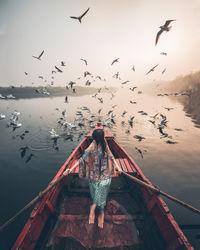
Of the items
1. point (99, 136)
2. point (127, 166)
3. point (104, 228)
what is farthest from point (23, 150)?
point (99, 136)

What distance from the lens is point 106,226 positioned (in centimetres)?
427

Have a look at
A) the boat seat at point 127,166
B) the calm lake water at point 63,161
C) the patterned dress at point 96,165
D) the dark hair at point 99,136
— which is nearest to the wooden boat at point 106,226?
the boat seat at point 127,166

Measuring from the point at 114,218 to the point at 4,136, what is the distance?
59.2ft

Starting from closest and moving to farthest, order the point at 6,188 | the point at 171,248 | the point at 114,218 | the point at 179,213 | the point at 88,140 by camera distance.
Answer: the point at 171,248
the point at 114,218
the point at 179,213
the point at 6,188
the point at 88,140

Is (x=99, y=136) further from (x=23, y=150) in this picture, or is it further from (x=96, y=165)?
(x=23, y=150)

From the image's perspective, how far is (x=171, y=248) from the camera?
3.42 m


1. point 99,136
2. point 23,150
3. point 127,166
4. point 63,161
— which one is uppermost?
point 99,136

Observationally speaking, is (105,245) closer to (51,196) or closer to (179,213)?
(51,196)

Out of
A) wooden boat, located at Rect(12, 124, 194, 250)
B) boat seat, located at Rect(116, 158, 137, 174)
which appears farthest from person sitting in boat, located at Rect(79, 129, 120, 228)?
boat seat, located at Rect(116, 158, 137, 174)

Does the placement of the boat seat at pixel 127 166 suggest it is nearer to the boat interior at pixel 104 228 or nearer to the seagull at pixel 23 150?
the boat interior at pixel 104 228

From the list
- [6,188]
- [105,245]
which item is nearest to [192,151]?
[105,245]

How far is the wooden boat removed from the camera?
3502 millimetres

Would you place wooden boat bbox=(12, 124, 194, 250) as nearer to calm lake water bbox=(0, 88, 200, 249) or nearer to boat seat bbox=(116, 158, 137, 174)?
boat seat bbox=(116, 158, 137, 174)

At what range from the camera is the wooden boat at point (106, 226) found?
3502 mm
